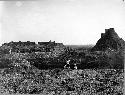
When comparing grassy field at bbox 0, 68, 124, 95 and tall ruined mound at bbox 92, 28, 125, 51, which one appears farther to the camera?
tall ruined mound at bbox 92, 28, 125, 51

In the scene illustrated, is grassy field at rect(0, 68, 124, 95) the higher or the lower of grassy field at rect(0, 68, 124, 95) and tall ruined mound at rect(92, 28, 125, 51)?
the lower

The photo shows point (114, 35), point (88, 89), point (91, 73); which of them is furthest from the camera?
point (114, 35)

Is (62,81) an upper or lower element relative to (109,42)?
lower

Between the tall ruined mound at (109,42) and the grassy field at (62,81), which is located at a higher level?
the tall ruined mound at (109,42)

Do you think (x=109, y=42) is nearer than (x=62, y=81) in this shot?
No

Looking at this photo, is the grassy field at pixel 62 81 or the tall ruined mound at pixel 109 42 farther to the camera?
the tall ruined mound at pixel 109 42

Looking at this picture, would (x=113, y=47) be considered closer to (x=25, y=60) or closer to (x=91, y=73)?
(x=91, y=73)

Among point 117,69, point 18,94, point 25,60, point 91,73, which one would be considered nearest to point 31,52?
point 25,60

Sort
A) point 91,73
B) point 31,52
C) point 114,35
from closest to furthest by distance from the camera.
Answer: point 91,73, point 114,35, point 31,52
